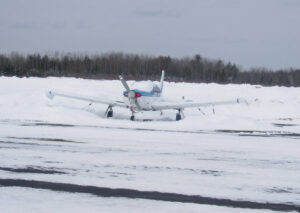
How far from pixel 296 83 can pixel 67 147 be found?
6127 centimetres

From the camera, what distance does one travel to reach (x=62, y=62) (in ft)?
212

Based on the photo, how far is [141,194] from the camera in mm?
5812

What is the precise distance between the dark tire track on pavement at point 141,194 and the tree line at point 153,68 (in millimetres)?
53773

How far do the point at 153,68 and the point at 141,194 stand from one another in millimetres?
67350

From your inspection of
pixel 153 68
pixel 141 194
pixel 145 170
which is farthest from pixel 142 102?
pixel 153 68

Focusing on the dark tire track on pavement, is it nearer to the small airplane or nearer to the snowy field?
the snowy field

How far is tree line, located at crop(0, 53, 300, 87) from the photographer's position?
6222cm

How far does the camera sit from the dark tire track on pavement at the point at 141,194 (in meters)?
5.45

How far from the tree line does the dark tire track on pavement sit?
53773 mm

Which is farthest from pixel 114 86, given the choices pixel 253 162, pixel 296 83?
pixel 296 83

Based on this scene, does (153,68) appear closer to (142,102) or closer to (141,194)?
(142,102)

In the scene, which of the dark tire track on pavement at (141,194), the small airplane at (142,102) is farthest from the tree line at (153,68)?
the dark tire track on pavement at (141,194)

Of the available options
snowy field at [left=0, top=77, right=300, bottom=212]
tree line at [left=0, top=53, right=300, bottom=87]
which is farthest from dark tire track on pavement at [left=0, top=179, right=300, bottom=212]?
tree line at [left=0, top=53, right=300, bottom=87]

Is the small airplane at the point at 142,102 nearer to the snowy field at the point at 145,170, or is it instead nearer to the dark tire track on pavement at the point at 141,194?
the snowy field at the point at 145,170
